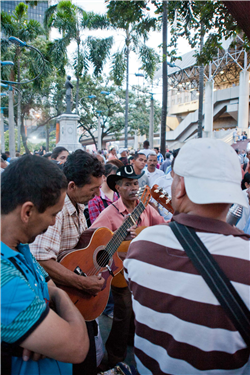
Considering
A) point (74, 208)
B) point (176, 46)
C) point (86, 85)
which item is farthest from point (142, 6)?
point (86, 85)

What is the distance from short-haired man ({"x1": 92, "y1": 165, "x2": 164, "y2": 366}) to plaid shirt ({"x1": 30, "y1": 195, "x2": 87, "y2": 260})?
0.44 meters

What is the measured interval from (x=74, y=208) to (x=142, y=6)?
20.7ft

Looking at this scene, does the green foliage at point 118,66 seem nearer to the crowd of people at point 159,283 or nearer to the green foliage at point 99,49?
the green foliage at point 99,49

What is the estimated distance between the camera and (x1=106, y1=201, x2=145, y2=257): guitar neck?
102 inches

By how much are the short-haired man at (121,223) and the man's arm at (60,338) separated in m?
1.69

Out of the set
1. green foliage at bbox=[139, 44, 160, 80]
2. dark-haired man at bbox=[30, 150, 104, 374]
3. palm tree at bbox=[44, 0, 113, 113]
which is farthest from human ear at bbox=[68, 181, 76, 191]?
palm tree at bbox=[44, 0, 113, 113]

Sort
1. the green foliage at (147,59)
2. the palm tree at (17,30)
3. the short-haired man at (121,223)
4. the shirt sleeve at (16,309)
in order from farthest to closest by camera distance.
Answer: the palm tree at (17,30) → the green foliage at (147,59) → the short-haired man at (121,223) → the shirt sleeve at (16,309)

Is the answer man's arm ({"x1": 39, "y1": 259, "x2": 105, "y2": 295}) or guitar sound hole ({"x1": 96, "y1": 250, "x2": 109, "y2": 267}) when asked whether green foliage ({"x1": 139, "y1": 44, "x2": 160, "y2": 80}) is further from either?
man's arm ({"x1": 39, "y1": 259, "x2": 105, "y2": 295})

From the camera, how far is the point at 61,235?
2.38 meters

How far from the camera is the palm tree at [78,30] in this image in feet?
76.7

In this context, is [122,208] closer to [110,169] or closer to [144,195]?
[144,195]

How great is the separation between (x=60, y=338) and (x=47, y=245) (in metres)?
1.10

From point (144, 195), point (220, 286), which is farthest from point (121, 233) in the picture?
point (220, 286)

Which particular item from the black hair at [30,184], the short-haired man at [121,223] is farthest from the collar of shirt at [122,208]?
the black hair at [30,184]
